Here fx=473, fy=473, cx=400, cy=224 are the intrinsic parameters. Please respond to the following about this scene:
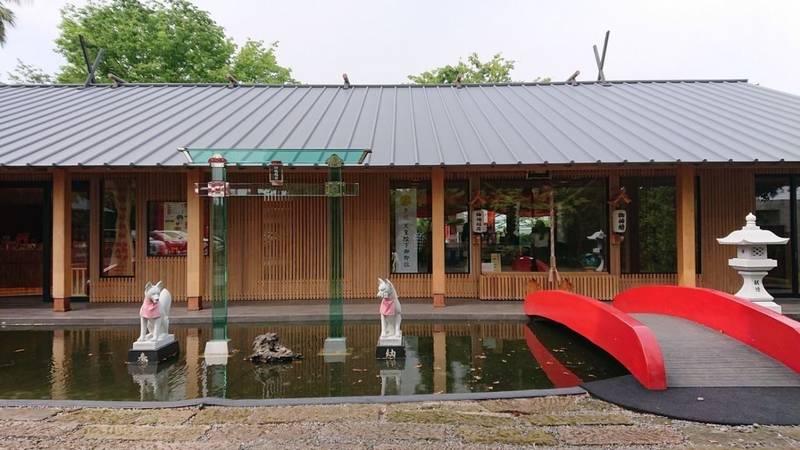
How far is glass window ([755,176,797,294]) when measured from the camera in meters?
10.8

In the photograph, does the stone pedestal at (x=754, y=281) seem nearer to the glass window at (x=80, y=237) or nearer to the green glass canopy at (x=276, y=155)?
the green glass canopy at (x=276, y=155)

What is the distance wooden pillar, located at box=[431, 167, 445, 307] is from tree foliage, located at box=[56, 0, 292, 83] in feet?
71.2

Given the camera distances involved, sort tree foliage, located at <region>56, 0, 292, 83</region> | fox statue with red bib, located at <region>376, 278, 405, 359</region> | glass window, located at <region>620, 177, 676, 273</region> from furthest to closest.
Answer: tree foliage, located at <region>56, 0, 292, 83</region> < glass window, located at <region>620, 177, 676, 273</region> < fox statue with red bib, located at <region>376, 278, 405, 359</region>

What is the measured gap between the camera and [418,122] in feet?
38.5

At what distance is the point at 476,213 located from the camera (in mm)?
11047

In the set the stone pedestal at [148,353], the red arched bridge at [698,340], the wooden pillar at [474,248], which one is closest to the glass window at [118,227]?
the stone pedestal at [148,353]

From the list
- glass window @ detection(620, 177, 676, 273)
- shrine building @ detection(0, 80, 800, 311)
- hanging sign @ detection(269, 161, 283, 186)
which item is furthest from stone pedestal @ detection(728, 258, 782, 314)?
hanging sign @ detection(269, 161, 283, 186)

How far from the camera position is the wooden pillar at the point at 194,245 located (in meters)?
9.55

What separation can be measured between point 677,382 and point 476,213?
6.32m

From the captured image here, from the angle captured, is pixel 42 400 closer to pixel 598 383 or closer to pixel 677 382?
pixel 598 383

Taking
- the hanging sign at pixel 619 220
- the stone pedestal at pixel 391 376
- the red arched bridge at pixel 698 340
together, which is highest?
the hanging sign at pixel 619 220

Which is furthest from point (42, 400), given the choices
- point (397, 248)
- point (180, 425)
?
point (397, 248)

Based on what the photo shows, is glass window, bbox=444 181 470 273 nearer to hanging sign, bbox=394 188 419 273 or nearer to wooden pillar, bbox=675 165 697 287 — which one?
hanging sign, bbox=394 188 419 273

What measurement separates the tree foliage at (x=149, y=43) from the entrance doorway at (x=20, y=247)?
15.0 m
